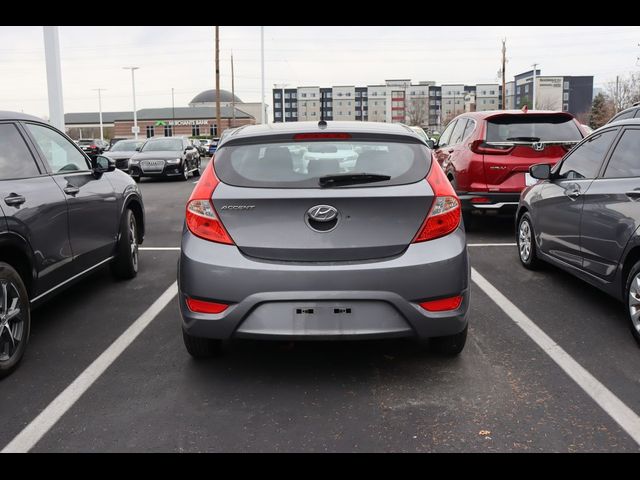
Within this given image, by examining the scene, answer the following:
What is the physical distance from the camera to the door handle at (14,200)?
13.7 ft

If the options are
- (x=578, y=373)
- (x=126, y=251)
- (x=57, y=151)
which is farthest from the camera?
(x=126, y=251)

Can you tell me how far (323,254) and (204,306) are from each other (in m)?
0.75

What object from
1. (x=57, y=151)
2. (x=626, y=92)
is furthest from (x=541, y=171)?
(x=626, y=92)

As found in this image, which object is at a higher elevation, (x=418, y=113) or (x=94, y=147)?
(x=418, y=113)

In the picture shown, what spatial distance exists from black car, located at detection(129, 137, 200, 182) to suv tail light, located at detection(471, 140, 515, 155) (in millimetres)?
13064

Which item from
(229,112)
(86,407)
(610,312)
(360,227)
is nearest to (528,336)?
(610,312)

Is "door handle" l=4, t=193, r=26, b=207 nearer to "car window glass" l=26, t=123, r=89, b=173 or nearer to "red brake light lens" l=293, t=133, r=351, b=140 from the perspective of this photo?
"car window glass" l=26, t=123, r=89, b=173

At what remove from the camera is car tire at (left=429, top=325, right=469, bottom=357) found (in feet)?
13.6

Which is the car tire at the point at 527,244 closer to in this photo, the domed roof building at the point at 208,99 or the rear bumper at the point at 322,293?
the rear bumper at the point at 322,293

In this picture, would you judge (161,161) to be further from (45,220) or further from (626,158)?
(626,158)

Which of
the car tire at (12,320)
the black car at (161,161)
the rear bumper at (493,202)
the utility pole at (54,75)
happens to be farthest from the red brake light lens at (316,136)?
the black car at (161,161)

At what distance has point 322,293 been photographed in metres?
3.57

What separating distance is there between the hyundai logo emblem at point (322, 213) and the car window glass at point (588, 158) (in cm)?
286
